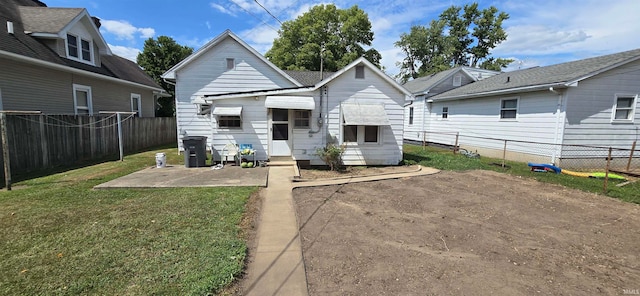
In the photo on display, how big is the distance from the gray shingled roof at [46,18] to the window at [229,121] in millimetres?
8251

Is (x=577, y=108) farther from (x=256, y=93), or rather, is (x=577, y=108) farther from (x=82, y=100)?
(x=82, y=100)

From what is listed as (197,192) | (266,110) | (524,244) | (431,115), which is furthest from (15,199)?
(431,115)

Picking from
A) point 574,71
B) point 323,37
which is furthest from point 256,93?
point 323,37

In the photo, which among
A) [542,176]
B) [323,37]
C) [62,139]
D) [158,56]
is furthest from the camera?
[323,37]

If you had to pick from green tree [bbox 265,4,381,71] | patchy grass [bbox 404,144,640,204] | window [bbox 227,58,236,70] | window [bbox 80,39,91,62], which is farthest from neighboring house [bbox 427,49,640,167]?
green tree [bbox 265,4,381,71]

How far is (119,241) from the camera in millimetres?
3912

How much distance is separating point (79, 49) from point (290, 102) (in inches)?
447

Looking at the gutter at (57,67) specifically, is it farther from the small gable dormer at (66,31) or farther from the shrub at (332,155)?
the shrub at (332,155)

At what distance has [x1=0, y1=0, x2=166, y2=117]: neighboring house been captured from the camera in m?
9.67

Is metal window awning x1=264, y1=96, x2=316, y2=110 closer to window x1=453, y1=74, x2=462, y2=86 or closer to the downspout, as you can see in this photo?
the downspout

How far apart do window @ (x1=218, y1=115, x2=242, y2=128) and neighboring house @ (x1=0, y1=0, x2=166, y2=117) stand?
6.80 metres

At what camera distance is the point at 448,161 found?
11.8m

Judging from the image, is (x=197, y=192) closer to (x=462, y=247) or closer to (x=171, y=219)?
(x=171, y=219)

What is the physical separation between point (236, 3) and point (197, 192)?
7384 mm
